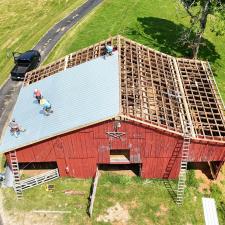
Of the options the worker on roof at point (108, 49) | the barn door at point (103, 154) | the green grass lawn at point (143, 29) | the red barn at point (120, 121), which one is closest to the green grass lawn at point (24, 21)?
the green grass lawn at point (143, 29)

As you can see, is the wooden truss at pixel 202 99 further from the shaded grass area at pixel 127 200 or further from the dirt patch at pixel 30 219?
the dirt patch at pixel 30 219

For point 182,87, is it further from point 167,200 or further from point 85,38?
point 85,38

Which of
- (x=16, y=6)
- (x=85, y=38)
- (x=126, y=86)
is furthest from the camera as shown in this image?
(x=16, y=6)

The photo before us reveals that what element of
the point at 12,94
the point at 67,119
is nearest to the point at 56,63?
the point at 12,94

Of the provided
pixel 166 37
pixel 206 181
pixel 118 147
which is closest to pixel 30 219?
pixel 118 147

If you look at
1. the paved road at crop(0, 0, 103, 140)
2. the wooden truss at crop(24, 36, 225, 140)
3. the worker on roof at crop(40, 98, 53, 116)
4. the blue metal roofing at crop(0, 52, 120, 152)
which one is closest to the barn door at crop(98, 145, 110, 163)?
the blue metal roofing at crop(0, 52, 120, 152)

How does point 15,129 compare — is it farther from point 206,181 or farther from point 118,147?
point 206,181
